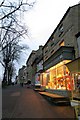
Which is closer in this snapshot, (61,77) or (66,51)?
(66,51)

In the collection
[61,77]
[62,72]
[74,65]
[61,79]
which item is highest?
[62,72]

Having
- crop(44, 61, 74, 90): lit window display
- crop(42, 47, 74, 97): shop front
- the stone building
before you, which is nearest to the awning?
crop(42, 47, 74, 97): shop front

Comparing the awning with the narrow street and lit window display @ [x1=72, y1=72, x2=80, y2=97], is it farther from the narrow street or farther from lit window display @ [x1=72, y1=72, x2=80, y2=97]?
lit window display @ [x1=72, y1=72, x2=80, y2=97]

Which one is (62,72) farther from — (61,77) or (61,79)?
(61,79)

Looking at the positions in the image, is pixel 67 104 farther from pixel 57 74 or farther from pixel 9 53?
pixel 9 53

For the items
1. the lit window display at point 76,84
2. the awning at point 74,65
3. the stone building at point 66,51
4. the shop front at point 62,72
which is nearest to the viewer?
the awning at point 74,65

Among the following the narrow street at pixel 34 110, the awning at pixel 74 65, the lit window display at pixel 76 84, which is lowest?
the narrow street at pixel 34 110

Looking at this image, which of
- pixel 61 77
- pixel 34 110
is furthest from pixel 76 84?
pixel 61 77

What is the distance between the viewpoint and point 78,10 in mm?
22953

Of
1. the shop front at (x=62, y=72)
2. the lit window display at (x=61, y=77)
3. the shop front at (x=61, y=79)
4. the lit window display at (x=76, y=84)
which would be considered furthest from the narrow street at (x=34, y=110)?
the lit window display at (x=61, y=77)

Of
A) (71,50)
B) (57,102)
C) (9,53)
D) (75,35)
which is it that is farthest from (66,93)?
(9,53)

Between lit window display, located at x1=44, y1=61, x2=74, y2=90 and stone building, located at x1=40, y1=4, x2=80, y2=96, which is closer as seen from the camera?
lit window display, located at x1=44, y1=61, x2=74, y2=90

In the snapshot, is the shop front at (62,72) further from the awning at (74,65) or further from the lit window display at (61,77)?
the awning at (74,65)

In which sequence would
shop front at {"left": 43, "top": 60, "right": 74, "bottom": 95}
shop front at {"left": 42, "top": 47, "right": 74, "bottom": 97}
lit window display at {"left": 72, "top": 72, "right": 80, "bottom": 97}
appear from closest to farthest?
lit window display at {"left": 72, "top": 72, "right": 80, "bottom": 97}
shop front at {"left": 43, "top": 60, "right": 74, "bottom": 95}
shop front at {"left": 42, "top": 47, "right": 74, "bottom": 97}
